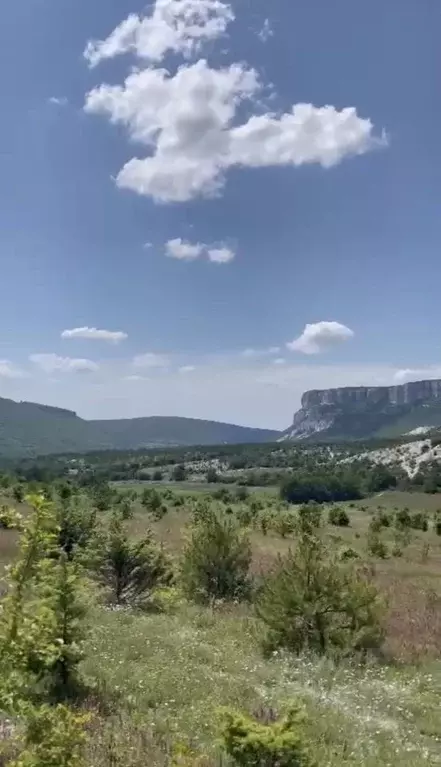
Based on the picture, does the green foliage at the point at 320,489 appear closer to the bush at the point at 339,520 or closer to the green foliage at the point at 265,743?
the bush at the point at 339,520

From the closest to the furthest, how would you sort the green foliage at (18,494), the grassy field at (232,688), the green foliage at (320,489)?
the grassy field at (232,688) → the green foliage at (18,494) → the green foliage at (320,489)

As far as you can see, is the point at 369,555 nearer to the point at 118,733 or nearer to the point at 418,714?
the point at 418,714

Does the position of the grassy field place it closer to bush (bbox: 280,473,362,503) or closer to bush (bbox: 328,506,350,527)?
bush (bbox: 328,506,350,527)

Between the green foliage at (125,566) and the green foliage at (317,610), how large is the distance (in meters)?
5.14

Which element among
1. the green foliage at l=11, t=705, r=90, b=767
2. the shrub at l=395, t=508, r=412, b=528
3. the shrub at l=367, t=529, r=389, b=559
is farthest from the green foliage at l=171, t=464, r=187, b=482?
the green foliage at l=11, t=705, r=90, b=767

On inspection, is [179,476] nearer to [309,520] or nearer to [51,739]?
[309,520]

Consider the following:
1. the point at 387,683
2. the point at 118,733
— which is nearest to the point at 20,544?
the point at 118,733

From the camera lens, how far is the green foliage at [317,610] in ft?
36.7

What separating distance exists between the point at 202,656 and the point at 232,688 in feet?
6.08

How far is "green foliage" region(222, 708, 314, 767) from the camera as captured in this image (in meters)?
4.43

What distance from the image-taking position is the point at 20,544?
4.29 metres

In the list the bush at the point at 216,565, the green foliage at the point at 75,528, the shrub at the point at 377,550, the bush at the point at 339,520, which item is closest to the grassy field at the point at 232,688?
the bush at the point at 216,565

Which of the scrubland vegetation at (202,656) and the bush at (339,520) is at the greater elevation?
the scrubland vegetation at (202,656)

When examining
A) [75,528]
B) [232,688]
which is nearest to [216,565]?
[75,528]
